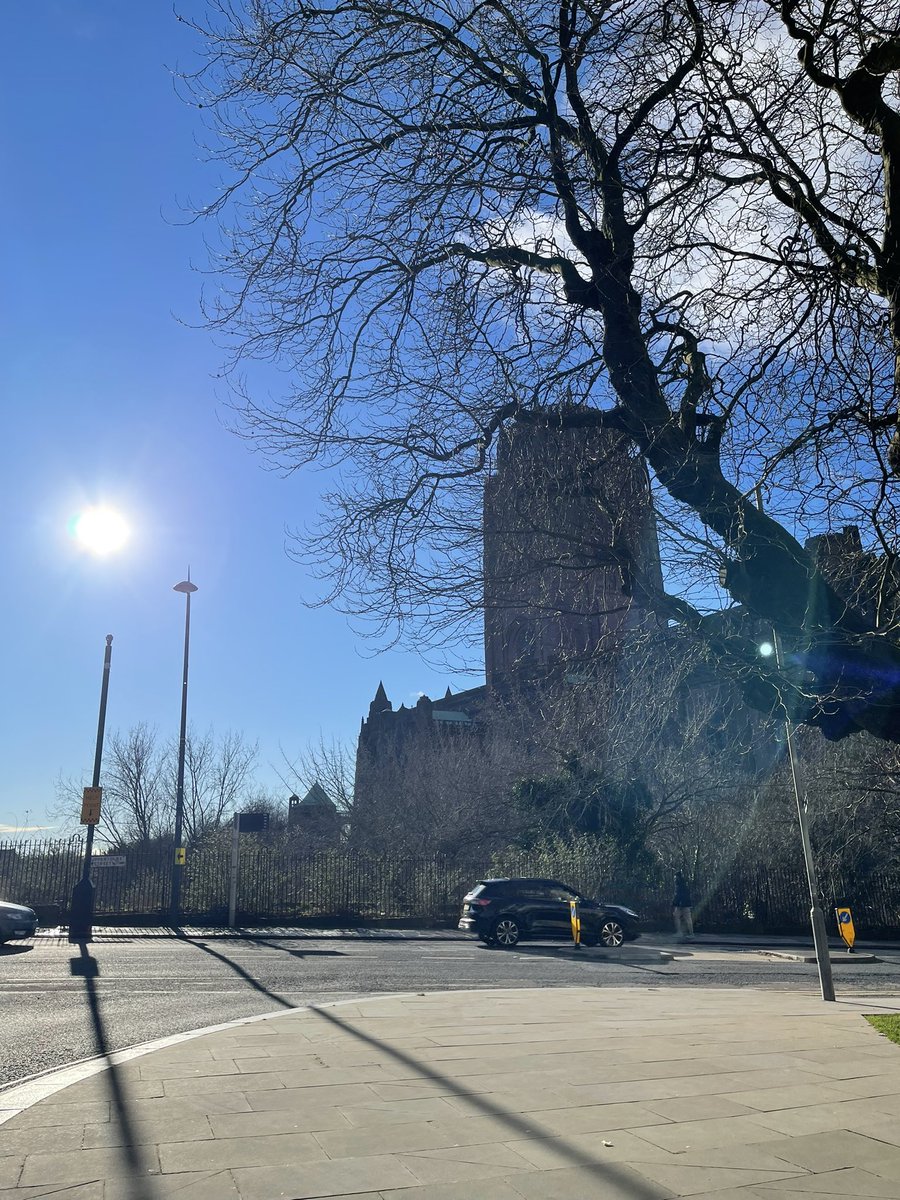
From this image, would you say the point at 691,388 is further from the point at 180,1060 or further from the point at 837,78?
the point at 180,1060

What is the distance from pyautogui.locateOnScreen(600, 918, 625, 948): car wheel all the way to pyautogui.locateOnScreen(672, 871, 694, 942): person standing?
3690mm

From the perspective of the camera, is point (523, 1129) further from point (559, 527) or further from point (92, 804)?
point (92, 804)

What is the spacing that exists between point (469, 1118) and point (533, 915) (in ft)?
58.9

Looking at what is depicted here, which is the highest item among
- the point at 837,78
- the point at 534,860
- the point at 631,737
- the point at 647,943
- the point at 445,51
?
the point at 445,51

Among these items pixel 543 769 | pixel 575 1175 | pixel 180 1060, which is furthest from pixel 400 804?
pixel 575 1175

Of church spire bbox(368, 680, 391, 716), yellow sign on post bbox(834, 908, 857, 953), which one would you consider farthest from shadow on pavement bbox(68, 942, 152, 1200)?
church spire bbox(368, 680, 391, 716)

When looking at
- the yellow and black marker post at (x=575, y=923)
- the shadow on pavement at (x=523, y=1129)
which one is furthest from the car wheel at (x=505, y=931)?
the shadow on pavement at (x=523, y=1129)

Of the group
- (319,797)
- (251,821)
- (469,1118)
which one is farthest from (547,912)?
(319,797)

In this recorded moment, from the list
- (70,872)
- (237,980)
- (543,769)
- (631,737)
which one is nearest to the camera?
(237,980)

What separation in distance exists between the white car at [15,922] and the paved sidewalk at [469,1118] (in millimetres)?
12849

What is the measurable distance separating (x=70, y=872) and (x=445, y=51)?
25.2 m

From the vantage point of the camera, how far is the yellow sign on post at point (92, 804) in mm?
22062

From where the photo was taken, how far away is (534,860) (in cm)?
3180

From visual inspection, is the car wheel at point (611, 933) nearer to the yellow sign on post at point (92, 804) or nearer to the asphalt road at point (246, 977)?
the asphalt road at point (246, 977)
